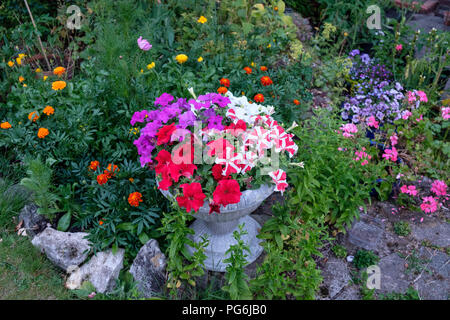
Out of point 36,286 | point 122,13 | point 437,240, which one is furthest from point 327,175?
point 122,13

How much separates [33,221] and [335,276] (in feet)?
7.50

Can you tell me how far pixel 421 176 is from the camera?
326cm

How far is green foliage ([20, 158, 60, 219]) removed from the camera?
253 centimetres

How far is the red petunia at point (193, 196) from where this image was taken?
1939 mm

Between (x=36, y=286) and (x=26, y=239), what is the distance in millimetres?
452

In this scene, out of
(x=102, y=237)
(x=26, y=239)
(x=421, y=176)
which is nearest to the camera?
(x=102, y=237)

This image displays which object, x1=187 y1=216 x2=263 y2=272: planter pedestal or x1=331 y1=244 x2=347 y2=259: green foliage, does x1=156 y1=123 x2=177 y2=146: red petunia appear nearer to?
x1=187 y1=216 x2=263 y2=272: planter pedestal

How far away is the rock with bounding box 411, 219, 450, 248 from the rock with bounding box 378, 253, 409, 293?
0.34 meters

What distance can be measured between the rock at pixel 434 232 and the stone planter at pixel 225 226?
1.29 m

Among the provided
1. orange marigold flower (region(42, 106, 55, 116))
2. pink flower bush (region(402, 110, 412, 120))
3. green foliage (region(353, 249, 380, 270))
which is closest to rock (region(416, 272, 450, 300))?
green foliage (region(353, 249, 380, 270))

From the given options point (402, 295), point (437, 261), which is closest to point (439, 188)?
point (437, 261)

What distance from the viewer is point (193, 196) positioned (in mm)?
1957
